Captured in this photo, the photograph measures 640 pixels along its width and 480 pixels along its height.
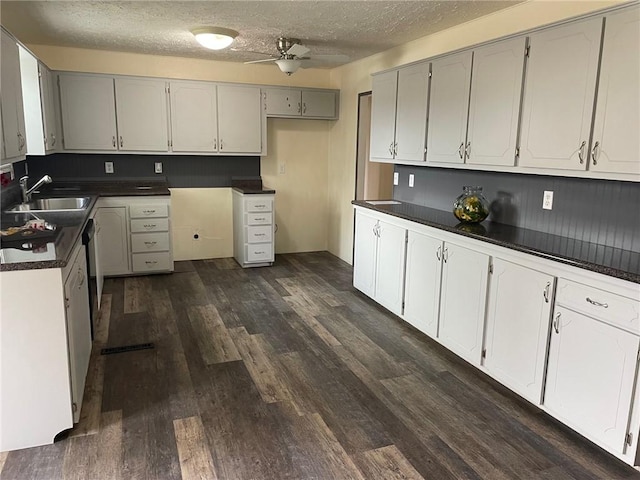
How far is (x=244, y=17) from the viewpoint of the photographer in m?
3.62

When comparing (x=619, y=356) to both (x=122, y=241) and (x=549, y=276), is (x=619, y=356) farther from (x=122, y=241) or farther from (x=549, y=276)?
(x=122, y=241)

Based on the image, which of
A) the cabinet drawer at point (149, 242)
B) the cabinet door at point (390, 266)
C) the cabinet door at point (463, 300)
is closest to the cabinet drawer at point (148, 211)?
the cabinet drawer at point (149, 242)

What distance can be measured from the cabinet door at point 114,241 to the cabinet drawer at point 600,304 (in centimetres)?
421

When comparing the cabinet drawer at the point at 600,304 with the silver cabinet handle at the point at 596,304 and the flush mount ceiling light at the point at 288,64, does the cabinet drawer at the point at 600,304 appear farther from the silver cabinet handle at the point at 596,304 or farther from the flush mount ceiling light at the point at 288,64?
the flush mount ceiling light at the point at 288,64

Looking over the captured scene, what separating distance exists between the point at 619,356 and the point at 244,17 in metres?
3.28

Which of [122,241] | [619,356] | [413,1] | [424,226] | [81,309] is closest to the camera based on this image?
[619,356]

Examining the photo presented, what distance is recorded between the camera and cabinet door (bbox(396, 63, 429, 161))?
12.6 ft

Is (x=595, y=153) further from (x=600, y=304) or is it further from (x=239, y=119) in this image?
(x=239, y=119)

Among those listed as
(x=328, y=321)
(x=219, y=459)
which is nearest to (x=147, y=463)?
(x=219, y=459)

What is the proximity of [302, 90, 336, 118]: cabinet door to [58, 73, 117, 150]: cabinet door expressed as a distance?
85.8 inches

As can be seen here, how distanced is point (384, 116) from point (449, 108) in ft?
3.05

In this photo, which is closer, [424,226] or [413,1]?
[413,1]

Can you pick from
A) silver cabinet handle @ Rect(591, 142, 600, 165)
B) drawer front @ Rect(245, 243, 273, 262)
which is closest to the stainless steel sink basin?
drawer front @ Rect(245, 243, 273, 262)

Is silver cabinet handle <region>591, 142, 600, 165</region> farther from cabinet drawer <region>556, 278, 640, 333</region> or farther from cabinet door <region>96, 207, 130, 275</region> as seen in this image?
cabinet door <region>96, 207, 130, 275</region>
